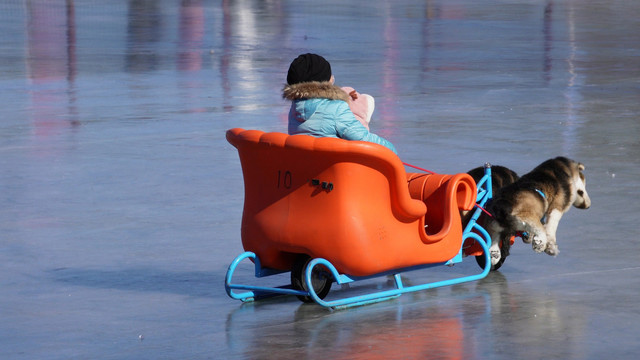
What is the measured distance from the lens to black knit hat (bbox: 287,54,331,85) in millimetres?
6562

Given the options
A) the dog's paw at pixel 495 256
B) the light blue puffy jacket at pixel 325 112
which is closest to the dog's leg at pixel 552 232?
the dog's paw at pixel 495 256

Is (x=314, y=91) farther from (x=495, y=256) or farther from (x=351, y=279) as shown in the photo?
(x=495, y=256)

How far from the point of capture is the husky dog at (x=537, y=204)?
7.13 m

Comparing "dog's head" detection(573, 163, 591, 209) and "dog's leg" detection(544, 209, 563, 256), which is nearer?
"dog's leg" detection(544, 209, 563, 256)

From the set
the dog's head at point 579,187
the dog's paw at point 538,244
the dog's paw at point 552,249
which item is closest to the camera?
the dog's paw at point 538,244

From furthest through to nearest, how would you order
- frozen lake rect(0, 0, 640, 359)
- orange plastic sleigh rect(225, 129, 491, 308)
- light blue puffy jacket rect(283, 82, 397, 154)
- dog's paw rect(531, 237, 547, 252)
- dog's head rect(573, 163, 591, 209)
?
dog's head rect(573, 163, 591, 209) < dog's paw rect(531, 237, 547, 252) < light blue puffy jacket rect(283, 82, 397, 154) < orange plastic sleigh rect(225, 129, 491, 308) < frozen lake rect(0, 0, 640, 359)

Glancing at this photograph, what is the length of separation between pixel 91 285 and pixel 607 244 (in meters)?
3.27

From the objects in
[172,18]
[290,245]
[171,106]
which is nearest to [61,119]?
[171,106]

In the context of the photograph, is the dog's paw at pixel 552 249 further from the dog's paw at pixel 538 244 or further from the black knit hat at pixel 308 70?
the black knit hat at pixel 308 70

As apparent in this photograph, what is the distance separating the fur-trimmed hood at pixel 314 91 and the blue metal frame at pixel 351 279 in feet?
2.85

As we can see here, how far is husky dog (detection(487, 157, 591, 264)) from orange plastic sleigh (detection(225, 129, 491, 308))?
1.36 ft

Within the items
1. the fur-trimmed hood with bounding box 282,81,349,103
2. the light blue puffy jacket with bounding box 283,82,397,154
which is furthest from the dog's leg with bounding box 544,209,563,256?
the fur-trimmed hood with bounding box 282,81,349,103

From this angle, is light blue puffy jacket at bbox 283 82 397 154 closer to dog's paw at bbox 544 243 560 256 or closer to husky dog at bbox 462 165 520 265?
husky dog at bbox 462 165 520 265

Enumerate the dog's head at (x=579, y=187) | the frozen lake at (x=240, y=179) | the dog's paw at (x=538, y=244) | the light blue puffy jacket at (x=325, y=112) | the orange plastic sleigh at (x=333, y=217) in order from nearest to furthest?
1. the frozen lake at (x=240, y=179)
2. the orange plastic sleigh at (x=333, y=217)
3. the light blue puffy jacket at (x=325, y=112)
4. the dog's paw at (x=538, y=244)
5. the dog's head at (x=579, y=187)
